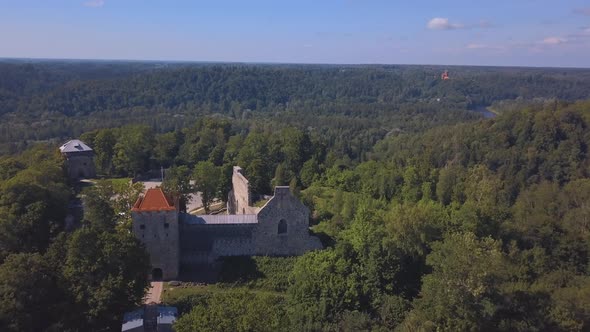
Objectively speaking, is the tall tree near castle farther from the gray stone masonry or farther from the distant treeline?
the distant treeline

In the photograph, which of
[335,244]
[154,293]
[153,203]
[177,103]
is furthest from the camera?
[177,103]

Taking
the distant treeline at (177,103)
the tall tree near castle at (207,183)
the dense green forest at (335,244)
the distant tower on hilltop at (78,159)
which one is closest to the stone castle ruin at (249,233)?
the dense green forest at (335,244)

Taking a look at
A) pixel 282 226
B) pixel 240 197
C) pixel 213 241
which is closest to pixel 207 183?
pixel 240 197

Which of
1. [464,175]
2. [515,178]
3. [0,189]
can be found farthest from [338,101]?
[0,189]

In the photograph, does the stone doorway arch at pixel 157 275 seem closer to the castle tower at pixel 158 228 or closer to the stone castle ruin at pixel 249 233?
the castle tower at pixel 158 228

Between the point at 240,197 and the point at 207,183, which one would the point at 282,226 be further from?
the point at 207,183

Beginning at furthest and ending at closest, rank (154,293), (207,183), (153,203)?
1. (207,183)
2. (153,203)
3. (154,293)
